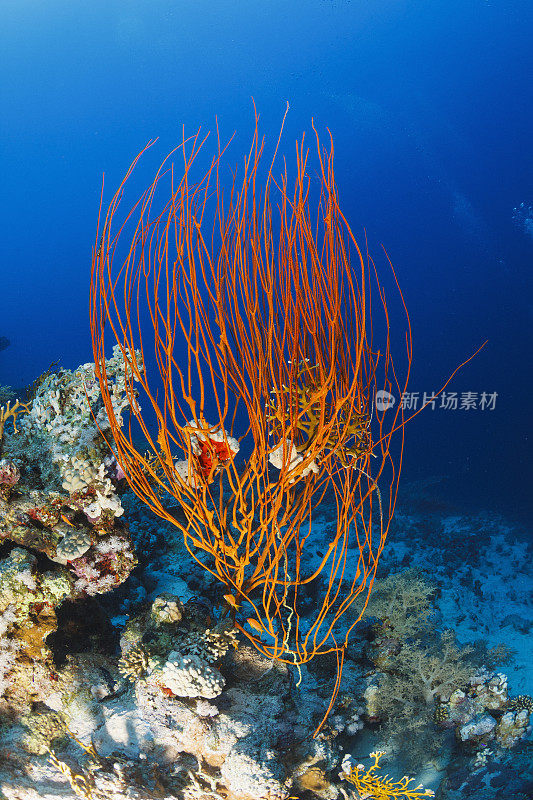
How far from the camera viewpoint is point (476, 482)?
16938 millimetres

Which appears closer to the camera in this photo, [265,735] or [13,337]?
[265,735]

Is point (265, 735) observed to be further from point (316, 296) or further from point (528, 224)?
point (528, 224)

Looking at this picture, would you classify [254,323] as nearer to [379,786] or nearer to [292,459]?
[292,459]

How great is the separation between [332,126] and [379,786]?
3953 centimetres

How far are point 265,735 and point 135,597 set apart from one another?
2.19 metres

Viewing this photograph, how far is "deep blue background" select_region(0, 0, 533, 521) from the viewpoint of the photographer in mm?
26469

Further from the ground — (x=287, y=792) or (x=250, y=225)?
(x=250, y=225)

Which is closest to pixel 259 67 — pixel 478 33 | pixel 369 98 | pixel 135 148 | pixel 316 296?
pixel 369 98

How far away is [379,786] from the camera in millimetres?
3258

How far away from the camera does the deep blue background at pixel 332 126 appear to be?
26.5 meters

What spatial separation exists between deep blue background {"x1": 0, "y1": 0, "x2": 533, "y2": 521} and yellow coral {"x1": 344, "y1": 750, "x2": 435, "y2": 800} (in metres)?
19.9
